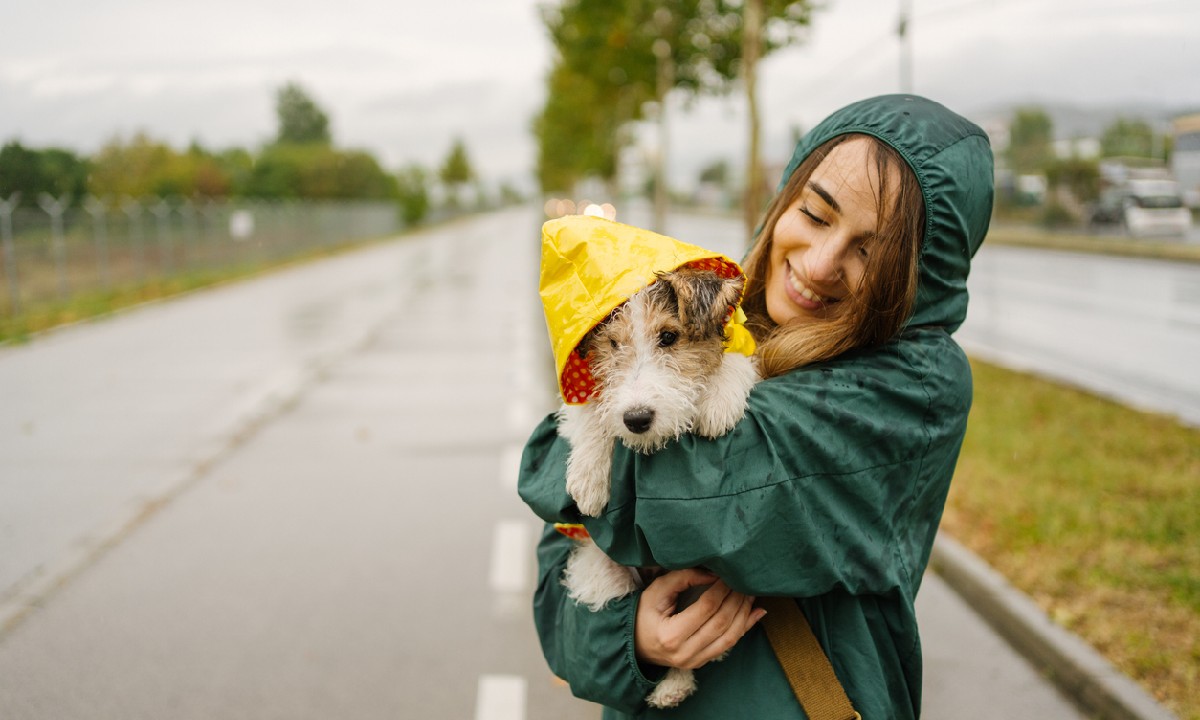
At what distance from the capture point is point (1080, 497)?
632 cm

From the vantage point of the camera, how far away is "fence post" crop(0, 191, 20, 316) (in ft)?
62.1

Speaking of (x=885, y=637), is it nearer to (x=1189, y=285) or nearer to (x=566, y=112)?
(x=1189, y=285)

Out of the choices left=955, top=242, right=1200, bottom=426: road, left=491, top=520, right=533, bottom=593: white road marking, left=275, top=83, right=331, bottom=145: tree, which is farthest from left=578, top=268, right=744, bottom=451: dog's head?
left=275, top=83, right=331, bottom=145: tree

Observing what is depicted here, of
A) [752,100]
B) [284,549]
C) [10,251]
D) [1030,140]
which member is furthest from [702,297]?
[1030,140]

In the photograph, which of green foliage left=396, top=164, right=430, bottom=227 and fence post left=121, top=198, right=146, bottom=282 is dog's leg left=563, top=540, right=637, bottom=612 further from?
green foliage left=396, top=164, right=430, bottom=227

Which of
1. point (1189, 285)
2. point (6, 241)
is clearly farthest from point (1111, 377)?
point (6, 241)

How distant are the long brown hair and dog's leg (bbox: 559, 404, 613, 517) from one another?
39cm

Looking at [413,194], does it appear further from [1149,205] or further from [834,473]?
[834,473]

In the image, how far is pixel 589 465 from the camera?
174cm

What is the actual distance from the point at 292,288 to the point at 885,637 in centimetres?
2537

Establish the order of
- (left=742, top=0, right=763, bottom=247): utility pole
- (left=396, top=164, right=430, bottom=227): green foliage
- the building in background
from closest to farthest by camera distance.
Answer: the building in background, (left=742, top=0, right=763, bottom=247): utility pole, (left=396, top=164, right=430, bottom=227): green foliage

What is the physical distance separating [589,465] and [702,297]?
44 centimetres

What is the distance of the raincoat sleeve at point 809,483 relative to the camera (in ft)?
5.15

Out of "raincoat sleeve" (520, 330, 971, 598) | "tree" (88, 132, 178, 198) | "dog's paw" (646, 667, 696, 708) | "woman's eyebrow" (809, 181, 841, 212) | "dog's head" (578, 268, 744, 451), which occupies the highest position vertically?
"tree" (88, 132, 178, 198)
